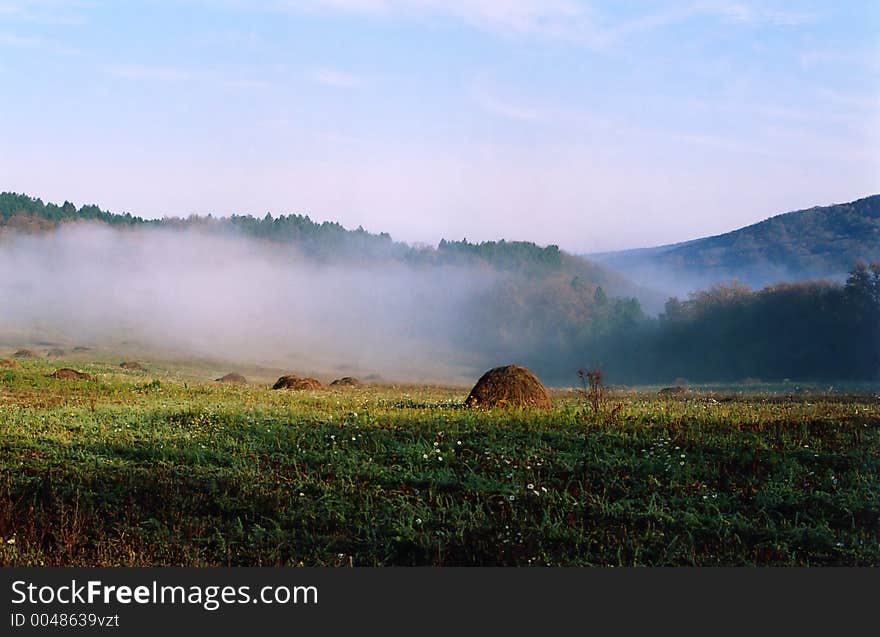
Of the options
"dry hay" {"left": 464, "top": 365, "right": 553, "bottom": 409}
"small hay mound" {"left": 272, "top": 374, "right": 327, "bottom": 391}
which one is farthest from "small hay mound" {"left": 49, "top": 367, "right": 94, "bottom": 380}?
"dry hay" {"left": 464, "top": 365, "right": 553, "bottom": 409}

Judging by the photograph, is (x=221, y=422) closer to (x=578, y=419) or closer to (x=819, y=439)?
(x=578, y=419)

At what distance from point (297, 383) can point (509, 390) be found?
12.9 metres

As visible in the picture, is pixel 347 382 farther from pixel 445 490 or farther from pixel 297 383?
pixel 445 490

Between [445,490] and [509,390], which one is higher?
[509,390]

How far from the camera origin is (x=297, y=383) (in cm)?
3045

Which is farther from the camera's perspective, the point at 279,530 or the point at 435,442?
the point at 435,442

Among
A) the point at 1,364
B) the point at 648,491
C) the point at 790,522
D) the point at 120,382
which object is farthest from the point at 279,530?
the point at 1,364

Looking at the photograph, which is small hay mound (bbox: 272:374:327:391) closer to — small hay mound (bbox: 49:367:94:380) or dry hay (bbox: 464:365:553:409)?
small hay mound (bbox: 49:367:94:380)

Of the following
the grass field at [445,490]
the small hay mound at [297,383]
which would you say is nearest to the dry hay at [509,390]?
the grass field at [445,490]

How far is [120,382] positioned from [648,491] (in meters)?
21.5

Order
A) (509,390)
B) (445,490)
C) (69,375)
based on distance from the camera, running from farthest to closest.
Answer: (69,375) < (509,390) < (445,490)

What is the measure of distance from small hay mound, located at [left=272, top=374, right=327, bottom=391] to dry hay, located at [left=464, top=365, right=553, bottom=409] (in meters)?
11.7

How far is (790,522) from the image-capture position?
918 centimetres

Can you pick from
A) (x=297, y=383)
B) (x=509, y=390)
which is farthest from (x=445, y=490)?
(x=297, y=383)
